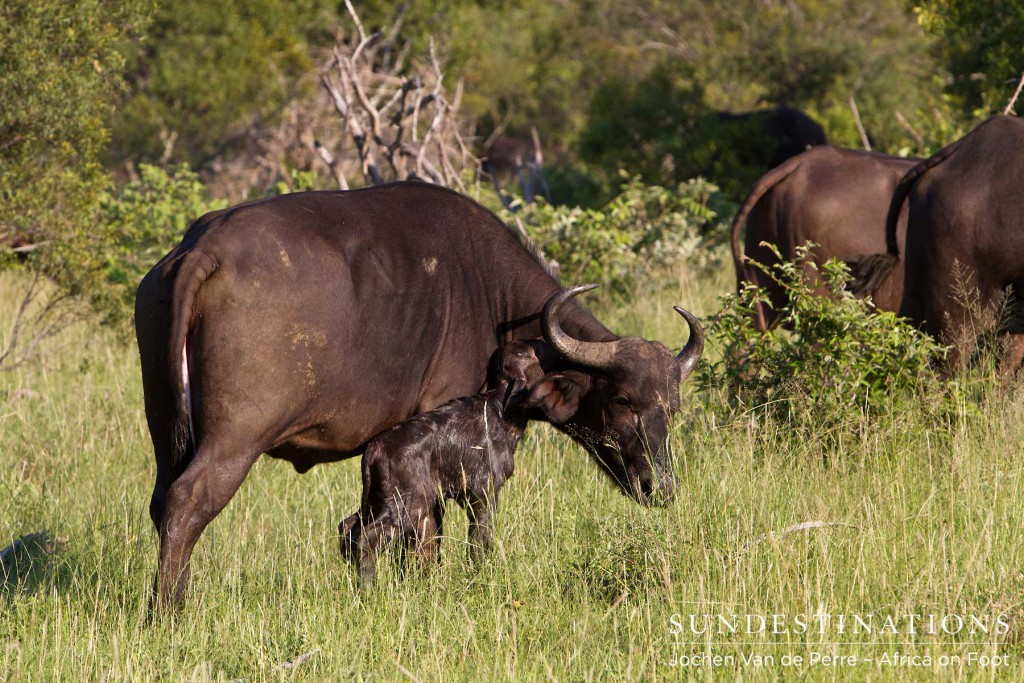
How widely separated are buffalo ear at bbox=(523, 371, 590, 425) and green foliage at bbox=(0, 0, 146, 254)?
493cm

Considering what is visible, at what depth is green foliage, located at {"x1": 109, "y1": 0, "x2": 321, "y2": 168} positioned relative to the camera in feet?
63.2

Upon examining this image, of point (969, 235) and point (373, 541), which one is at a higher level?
point (969, 235)

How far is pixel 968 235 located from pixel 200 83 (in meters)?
14.9

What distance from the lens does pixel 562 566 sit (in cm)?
519

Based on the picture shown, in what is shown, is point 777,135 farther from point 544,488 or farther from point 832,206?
point 544,488

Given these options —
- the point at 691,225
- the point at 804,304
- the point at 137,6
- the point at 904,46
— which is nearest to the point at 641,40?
the point at 904,46

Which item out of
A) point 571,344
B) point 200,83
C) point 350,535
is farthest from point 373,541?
point 200,83

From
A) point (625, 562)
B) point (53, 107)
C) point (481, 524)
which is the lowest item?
point (481, 524)

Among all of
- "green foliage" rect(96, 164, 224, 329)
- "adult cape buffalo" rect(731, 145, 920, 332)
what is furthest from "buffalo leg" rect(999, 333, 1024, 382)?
"green foliage" rect(96, 164, 224, 329)

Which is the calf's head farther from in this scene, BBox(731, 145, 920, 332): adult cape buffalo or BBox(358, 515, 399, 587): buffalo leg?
BBox(731, 145, 920, 332): adult cape buffalo

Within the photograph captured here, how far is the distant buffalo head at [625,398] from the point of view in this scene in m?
5.70

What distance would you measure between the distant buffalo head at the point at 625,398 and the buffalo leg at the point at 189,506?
1.58 metres

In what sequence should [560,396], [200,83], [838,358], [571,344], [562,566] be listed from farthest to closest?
[200,83] → [838,358] → [560,396] → [571,344] → [562,566]

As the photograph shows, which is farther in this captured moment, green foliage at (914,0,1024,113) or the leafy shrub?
green foliage at (914,0,1024,113)
